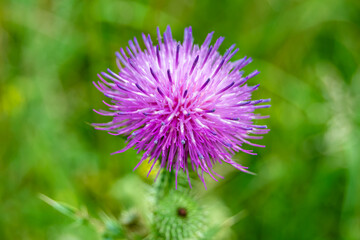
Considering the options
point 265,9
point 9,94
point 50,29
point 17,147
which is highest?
point 265,9

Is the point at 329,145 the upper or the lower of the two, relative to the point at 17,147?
upper

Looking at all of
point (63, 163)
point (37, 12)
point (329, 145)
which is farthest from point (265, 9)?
point (63, 163)

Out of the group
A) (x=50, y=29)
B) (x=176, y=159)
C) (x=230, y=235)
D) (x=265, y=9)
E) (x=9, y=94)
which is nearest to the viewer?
(x=176, y=159)

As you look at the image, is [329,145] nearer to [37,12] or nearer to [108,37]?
[108,37]

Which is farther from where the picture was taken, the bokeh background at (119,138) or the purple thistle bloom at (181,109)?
the bokeh background at (119,138)
